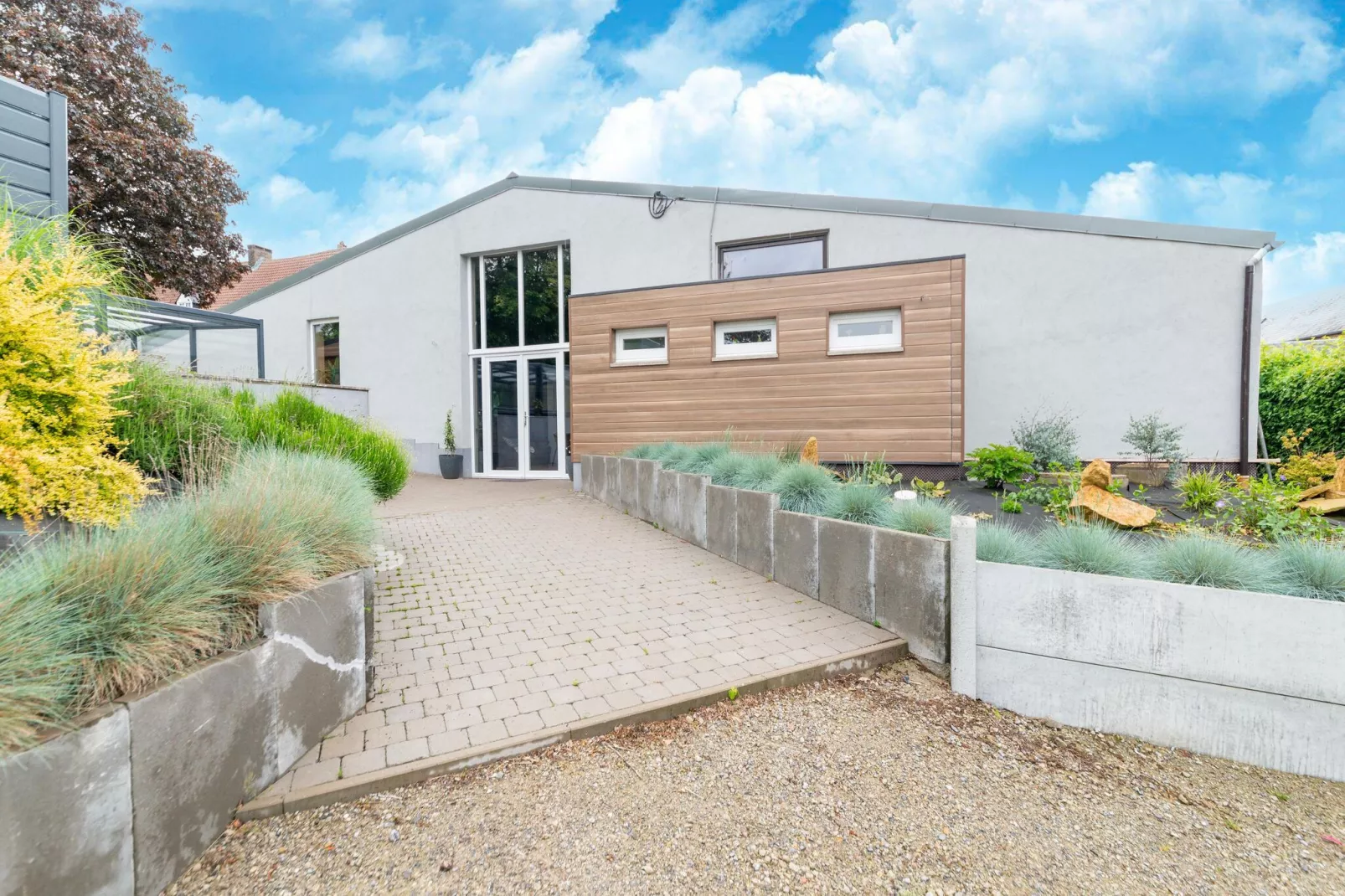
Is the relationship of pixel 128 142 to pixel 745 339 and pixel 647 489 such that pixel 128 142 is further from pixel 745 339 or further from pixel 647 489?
pixel 647 489

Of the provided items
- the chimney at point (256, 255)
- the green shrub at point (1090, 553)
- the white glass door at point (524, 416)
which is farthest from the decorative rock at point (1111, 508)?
the chimney at point (256, 255)

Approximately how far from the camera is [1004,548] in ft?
10.5

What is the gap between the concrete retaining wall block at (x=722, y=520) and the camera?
5.38 metres

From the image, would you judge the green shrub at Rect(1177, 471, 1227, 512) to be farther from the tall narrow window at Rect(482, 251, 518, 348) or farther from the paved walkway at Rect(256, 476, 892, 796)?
the tall narrow window at Rect(482, 251, 518, 348)

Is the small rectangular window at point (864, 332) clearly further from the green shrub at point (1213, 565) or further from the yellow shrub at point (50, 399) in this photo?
the yellow shrub at point (50, 399)

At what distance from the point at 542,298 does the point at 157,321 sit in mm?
6685

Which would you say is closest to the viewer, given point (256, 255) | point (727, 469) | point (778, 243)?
point (727, 469)

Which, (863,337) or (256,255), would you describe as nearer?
(863,337)

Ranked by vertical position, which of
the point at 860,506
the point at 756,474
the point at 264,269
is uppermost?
the point at 264,269

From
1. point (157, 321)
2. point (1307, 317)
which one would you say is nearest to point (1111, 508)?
point (157, 321)

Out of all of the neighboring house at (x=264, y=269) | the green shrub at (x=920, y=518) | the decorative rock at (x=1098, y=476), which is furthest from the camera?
the neighboring house at (x=264, y=269)

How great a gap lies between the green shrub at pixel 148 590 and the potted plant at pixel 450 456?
32.7 feet

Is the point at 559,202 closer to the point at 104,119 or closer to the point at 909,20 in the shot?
the point at 909,20

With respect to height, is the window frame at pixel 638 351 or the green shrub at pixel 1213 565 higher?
the window frame at pixel 638 351
